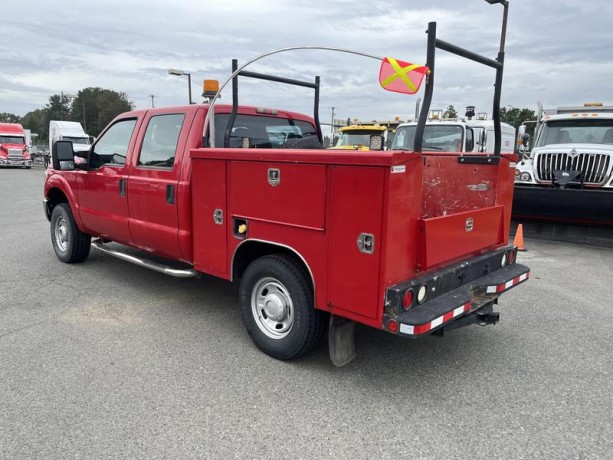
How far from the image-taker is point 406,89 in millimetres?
2996

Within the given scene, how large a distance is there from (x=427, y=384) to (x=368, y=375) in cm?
43

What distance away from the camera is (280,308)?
3.66 meters

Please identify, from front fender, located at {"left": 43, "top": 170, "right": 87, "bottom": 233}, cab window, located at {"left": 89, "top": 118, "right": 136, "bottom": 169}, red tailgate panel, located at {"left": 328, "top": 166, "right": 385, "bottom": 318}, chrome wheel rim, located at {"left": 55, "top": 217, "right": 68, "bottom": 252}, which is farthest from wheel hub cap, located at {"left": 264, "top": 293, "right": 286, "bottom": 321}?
chrome wheel rim, located at {"left": 55, "top": 217, "right": 68, "bottom": 252}

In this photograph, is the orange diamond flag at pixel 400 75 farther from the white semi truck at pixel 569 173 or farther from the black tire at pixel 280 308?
the white semi truck at pixel 569 173

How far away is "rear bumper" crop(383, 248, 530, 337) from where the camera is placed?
113 inches

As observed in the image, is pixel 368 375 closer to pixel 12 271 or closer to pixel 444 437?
pixel 444 437

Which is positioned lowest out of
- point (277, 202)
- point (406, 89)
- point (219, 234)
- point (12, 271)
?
point (12, 271)

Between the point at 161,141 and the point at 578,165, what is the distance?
7.74 meters

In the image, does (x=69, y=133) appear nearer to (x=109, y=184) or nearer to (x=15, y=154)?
(x=15, y=154)

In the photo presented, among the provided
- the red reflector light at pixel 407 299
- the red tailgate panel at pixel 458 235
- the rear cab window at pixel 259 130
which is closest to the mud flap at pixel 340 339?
the red reflector light at pixel 407 299

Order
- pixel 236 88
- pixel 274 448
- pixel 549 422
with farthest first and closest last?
pixel 236 88 → pixel 549 422 → pixel 274 448

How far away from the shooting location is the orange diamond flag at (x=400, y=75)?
9.64 feet

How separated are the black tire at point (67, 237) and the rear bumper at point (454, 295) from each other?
4.97m

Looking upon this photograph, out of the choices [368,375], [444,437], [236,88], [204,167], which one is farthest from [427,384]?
[236,88]
